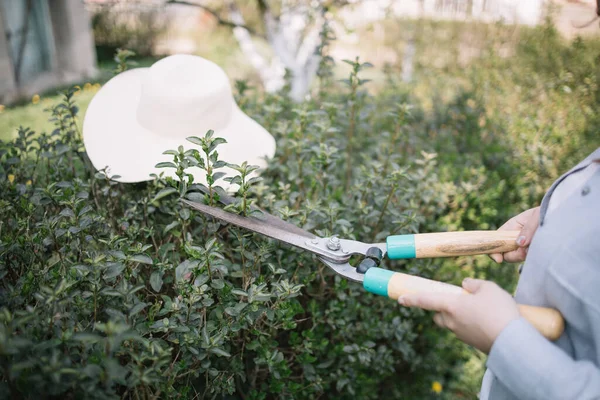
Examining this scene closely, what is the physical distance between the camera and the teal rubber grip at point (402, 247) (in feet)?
4.75

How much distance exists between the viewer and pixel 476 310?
109 cm

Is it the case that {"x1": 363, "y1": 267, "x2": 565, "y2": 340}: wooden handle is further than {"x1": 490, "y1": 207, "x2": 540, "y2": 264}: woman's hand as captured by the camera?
No

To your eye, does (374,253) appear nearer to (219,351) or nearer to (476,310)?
(476,310)

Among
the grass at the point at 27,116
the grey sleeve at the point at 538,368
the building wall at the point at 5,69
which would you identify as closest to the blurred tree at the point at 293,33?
the grass at the point at 27,116

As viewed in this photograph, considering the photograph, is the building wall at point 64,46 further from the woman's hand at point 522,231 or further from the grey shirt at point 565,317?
the grey shirt at point 565,317

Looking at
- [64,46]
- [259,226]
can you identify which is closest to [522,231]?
[259,226]

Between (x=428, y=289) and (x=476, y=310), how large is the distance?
5.1 inches

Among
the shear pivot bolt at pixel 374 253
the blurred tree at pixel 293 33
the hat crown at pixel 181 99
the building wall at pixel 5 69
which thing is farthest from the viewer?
the building wall at pixel 5 69

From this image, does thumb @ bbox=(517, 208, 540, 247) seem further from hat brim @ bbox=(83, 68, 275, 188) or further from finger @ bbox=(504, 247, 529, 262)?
hat brim @ bbox=(83, 68, 275, 188)

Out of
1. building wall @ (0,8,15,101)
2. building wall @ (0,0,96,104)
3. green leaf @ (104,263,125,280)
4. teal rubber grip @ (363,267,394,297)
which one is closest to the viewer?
teal rubber grip @ (363,267,394,297)

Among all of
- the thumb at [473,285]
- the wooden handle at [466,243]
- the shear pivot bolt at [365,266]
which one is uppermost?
the thumb at [473,285]

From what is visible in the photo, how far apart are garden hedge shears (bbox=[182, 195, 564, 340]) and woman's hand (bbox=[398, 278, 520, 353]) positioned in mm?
32

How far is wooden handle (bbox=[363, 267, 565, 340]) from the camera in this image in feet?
3.58

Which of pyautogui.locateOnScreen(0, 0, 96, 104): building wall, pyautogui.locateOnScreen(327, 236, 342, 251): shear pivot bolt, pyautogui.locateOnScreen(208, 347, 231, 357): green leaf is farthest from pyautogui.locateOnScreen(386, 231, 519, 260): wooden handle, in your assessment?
pyautogui.locateOnScreen(0, 0, 96, 104): building wall
